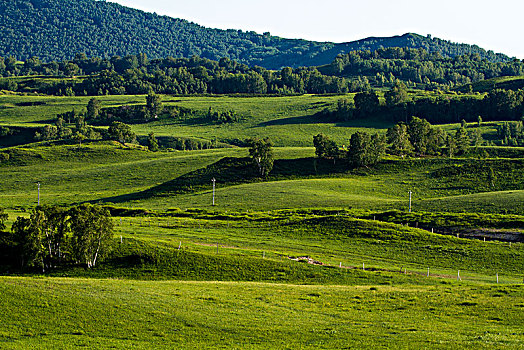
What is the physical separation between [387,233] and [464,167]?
62.6m

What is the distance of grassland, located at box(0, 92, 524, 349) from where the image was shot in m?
34.3

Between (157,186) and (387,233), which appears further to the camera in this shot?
(157,186)

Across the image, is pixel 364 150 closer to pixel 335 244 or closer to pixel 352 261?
pixel 335 244

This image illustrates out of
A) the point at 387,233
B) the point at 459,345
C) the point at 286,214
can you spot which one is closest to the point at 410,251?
the point at 387,233

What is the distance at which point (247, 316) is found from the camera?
A: 3822 cm

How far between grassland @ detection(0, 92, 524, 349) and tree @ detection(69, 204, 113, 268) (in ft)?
4.12

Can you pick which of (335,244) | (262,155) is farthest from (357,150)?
(335,244)

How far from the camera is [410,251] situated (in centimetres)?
7000

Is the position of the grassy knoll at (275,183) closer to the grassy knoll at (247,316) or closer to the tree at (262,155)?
the tree at (262,155)

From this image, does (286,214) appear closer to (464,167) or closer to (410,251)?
(410,251)

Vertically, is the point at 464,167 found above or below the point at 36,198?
above

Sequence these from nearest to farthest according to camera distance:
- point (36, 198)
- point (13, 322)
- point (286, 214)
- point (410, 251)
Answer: point (13, 322)
point (410, 251)
point (286, 214)
point (36, 198)

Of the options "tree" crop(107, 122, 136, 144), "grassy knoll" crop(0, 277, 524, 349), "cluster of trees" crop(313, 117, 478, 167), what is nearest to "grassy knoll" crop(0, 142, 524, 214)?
"cluster of trees" crop(313, 117, 478, 167)

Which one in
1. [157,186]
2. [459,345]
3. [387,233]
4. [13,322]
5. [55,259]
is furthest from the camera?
[157,186]
